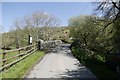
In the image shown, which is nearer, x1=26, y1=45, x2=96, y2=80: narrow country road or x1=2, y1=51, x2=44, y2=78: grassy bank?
x1=2, y1=51, x2=44, y2=78: grassy bank

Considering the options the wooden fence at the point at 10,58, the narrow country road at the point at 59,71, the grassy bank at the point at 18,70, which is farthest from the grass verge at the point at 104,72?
the wooden fence at the point at 10,58

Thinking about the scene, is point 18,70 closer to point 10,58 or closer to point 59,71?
point 10,58

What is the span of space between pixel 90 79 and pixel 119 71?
2.33m

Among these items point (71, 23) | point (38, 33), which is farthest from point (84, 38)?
point (38, 33)

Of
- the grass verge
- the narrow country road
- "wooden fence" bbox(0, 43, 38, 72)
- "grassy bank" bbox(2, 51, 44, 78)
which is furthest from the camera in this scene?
"wooden fence" bbox(0, 43, 38, 72)

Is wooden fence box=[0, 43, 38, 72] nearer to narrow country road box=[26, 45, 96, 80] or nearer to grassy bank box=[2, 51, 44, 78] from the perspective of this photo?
grassy bank box=[2, 51, 44, 78]

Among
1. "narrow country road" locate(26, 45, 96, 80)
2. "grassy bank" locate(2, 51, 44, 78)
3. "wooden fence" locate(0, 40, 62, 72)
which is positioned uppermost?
"wooden fence" locate(0, 40, 62, 72)

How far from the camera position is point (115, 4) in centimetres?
2000

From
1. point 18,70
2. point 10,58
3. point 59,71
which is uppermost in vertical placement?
point 10,58

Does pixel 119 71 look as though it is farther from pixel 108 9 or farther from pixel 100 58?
pixel 108 9

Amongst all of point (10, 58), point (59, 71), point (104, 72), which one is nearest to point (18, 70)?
point (10, 58)

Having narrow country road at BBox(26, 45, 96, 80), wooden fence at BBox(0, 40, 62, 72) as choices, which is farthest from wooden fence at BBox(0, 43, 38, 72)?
narrow country road at BBox(26, 45, 96, 80)

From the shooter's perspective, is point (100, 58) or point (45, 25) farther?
point (45, 25)

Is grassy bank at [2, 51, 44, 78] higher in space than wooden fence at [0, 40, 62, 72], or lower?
lower
